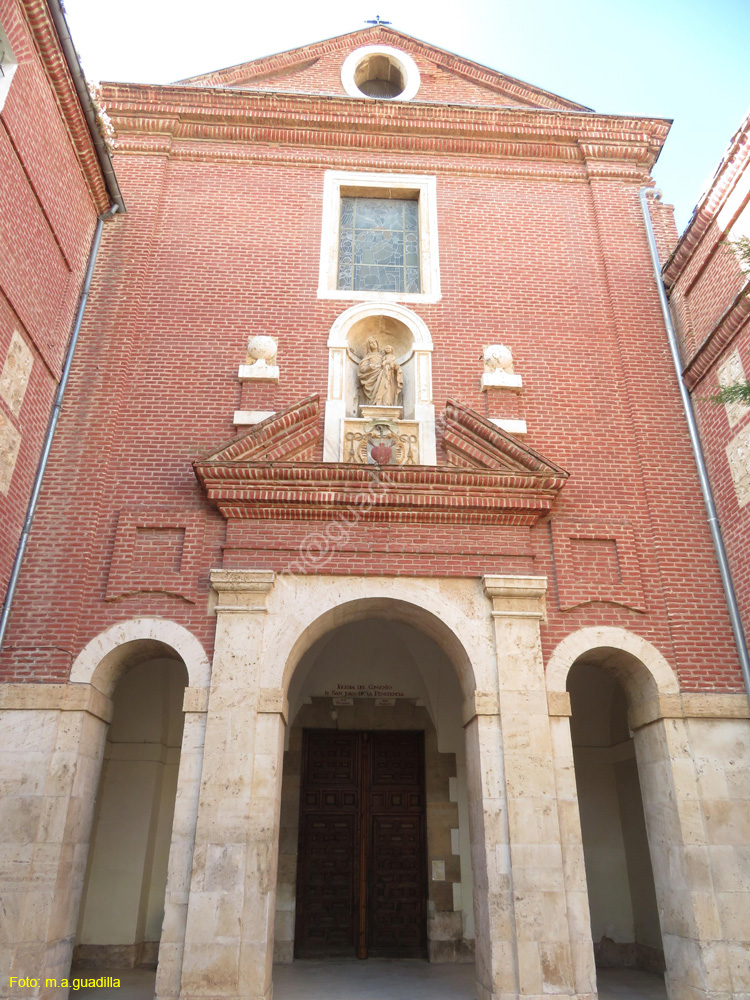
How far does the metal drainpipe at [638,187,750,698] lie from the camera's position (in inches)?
322

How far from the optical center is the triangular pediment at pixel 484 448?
8.58m

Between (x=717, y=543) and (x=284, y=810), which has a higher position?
(x=717, y=543)

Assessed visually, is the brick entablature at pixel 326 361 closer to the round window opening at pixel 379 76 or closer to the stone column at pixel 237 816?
Result: the stone column at pixel 237 816

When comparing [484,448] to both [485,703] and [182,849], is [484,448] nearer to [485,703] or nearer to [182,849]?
[485,703]

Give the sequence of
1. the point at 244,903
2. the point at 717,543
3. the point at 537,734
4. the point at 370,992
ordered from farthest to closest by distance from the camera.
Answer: the point at 717,543 < the point at 370,992 < the point at 537,734 < the point at 244,903

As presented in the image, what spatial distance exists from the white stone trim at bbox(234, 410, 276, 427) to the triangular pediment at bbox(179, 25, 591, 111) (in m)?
5.82

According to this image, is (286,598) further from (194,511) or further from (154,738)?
(154,738)

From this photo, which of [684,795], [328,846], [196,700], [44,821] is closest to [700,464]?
[684,795]

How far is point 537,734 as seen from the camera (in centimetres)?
755

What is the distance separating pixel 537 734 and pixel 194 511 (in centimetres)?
443

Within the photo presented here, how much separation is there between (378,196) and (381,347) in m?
2.81

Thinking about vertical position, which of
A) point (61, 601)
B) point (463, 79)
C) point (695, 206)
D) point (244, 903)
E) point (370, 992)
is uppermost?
point (463, 79)

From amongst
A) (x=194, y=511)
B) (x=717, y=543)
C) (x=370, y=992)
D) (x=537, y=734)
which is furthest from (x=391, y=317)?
(x=370, y=992)

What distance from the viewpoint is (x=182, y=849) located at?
702cm
